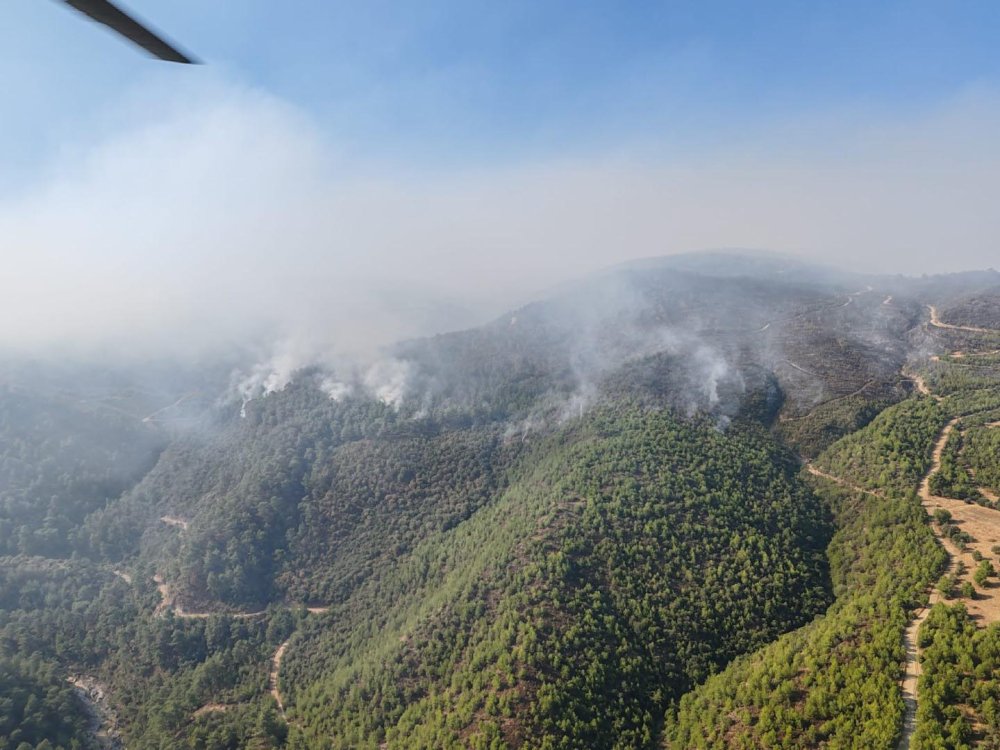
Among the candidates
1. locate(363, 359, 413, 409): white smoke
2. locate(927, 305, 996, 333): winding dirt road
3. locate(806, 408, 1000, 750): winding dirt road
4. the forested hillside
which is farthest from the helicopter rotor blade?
locate(927, 305, 996, 333): winding dirt road

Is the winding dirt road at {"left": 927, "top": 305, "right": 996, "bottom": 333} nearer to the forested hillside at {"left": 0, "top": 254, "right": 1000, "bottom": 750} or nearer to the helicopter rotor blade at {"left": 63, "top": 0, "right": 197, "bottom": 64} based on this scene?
the forested hillside at {"left": 0, "top": 254, "right": 1000, "bottom": 750}

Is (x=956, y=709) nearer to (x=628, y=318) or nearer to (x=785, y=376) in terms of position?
(x=785, y=376)

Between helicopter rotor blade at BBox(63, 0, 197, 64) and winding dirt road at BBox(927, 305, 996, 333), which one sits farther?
winding dirt road at BBox(927, 305, 996, 333)

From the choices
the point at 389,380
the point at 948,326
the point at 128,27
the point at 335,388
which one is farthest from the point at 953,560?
the point at 335,388

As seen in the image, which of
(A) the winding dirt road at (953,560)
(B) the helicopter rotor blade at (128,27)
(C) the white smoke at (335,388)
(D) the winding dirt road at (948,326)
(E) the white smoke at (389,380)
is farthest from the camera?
(C) the white smoke at (335,388)

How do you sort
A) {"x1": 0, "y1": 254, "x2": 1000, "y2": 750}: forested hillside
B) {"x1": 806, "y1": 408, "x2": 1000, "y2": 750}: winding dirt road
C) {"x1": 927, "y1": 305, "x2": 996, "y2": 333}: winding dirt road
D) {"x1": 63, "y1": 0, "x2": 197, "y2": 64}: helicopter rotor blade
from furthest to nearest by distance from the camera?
{"x1": 927, "y1": 305, "x2": 996, "y2": 333}: winding dirt road
{"x1": 0, "y1": 254, "x2": 1000, "y2": 750}: forested hillside
{"x1": 806, "y1": 408, "x2": 1000, "y2": 750}: winding dirt road
{"x1": 63, "y1": 0, "x2": 197, "y2": 64}: helicopter rotor blade

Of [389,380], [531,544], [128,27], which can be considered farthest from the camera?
[389,380]

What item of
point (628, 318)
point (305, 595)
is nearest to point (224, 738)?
point (305, 595)

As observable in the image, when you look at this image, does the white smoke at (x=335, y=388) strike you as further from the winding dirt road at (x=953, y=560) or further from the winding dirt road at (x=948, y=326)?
the winding dirt road at (x=948, y=326)

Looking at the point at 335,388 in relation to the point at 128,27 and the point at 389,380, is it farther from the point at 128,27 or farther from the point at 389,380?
the point at 128,27

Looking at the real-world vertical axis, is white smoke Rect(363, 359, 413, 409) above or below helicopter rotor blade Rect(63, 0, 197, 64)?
below

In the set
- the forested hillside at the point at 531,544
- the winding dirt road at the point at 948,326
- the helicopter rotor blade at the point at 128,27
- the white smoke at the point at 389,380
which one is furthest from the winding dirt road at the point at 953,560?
the white smoke at the point at 389,380
